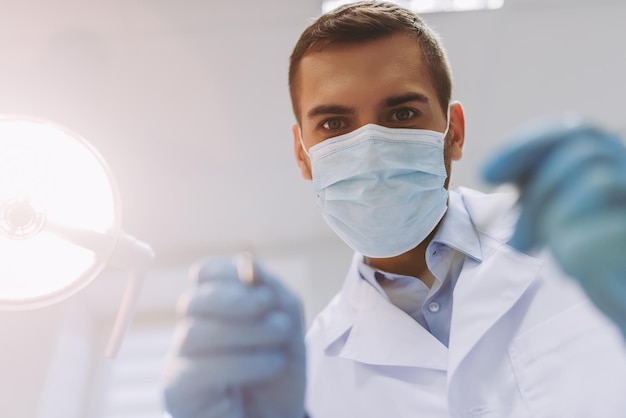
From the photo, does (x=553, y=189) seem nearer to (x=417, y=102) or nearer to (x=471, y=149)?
(x=417, y=102)

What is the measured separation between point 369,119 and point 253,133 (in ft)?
3.73

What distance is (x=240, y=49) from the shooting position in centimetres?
184

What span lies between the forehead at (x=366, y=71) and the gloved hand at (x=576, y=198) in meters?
0.58

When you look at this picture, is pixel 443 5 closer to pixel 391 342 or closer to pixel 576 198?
pixel 391 342

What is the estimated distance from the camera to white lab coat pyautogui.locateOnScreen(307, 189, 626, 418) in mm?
923

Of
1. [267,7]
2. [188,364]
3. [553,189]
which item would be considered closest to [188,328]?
[188,364]

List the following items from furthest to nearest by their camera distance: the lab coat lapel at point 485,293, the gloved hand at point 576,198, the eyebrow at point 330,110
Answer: the eyebrow at point 330,110 → the lab coat lapel at point 485,293 → the gloved hand at point 576,198

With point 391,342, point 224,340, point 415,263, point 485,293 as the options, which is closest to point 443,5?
point 415,263

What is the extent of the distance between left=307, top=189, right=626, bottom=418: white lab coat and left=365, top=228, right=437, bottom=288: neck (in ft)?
0.35

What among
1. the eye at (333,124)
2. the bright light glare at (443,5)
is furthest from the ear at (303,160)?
the bright light glare at (443,5)

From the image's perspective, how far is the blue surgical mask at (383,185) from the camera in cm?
101

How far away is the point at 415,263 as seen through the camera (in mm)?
1243

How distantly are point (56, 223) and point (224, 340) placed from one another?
1.46 feet

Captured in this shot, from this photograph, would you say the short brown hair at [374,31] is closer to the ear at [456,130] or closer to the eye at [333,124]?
the ear at [456,130]
